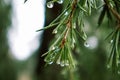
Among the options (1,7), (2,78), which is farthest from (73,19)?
(2,78)

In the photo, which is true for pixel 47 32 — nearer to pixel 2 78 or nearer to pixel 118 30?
pixel 2 78

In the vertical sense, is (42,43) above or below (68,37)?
below

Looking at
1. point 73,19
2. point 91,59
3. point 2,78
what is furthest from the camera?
point 2,78

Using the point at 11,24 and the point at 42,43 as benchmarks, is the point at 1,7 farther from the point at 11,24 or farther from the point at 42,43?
the point at 42,43

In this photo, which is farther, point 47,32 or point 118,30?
point 47,32

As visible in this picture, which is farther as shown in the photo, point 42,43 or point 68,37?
point 42,43

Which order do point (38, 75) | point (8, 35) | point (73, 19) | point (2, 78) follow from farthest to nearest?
1. point (2, 78)
2. point (8, 35)
3. point (38, 75)
4. point (73, 19)

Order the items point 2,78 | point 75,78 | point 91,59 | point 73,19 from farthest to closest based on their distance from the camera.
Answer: point 2,78 < point 91,59 < point 75,78 < point 73,19


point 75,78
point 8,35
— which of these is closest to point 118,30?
point 75,78

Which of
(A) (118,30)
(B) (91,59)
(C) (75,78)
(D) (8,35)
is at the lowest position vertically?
(B) (91,59)
